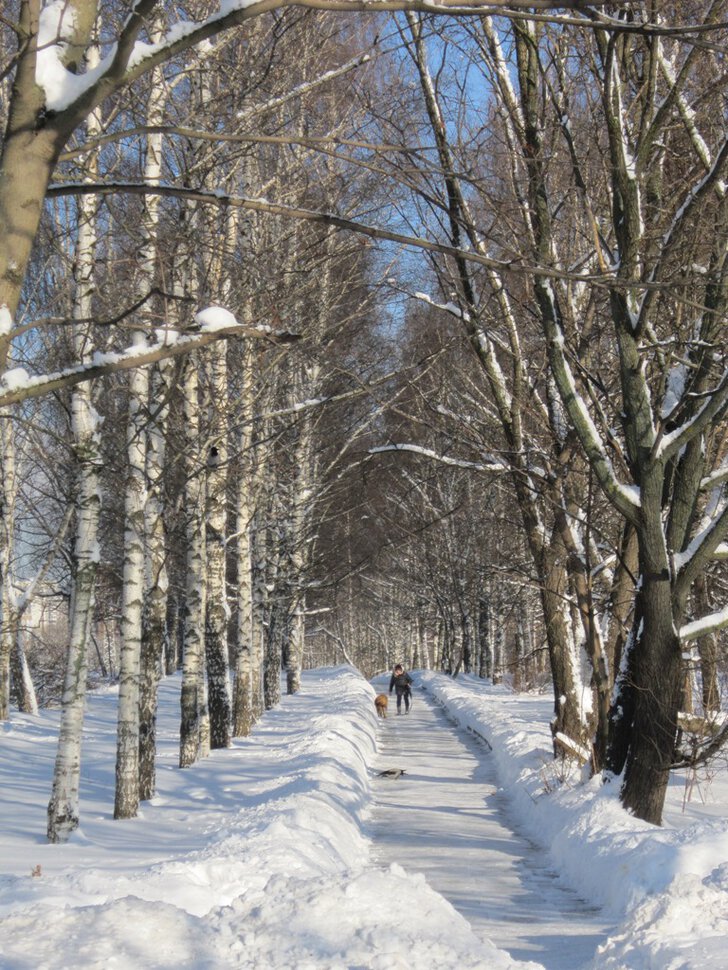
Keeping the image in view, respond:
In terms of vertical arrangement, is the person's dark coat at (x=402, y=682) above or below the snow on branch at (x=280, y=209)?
below

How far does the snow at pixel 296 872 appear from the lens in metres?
4.30

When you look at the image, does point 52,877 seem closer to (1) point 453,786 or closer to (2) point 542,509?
(1) point 453,786

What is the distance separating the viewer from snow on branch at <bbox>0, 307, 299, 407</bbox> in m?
3.14

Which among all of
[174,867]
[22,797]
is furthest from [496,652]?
[174,867]

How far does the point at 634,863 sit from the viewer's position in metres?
6.94

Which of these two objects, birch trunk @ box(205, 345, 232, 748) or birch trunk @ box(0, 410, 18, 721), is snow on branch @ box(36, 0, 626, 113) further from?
birch trunk @ box(0, 410, 18, 721)

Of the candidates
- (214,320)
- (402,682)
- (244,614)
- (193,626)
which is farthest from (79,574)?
(402,682)

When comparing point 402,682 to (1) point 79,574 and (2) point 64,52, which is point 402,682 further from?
(2) point 64,52

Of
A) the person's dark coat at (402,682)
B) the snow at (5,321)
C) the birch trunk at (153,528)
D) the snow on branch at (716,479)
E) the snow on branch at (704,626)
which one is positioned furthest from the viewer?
the person's dark coat at (402,682)

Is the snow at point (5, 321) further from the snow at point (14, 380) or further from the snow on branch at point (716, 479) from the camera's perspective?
the snow on branch at point (716, 479)

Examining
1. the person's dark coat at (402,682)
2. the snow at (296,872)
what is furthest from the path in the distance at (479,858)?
the person's dark coat at (402,682)

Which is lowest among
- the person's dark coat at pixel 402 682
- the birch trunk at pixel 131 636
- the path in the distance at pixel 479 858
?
the path in the distance at pixel 479 858

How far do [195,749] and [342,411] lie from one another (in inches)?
566

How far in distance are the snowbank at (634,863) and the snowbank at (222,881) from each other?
1141 millimetres
